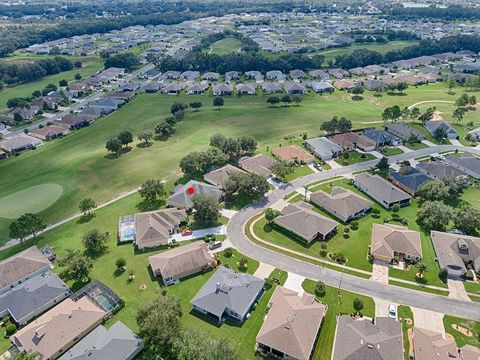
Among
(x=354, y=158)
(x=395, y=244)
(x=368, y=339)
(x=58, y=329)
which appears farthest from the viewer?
(x=354, y=158)

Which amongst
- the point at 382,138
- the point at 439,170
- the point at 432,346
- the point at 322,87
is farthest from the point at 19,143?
the point at 439,170

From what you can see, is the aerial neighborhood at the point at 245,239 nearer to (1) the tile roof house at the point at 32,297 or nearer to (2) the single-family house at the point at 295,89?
(1) the tile roof house at the point at 32,297

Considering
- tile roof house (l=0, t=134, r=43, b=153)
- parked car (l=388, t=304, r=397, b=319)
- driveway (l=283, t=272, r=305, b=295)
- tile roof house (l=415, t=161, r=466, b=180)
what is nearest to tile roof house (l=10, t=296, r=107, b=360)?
driveway (l=283, t=272, r=305, b=295)

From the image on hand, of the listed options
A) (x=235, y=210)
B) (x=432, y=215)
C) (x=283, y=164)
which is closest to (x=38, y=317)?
(x=235, y=210)

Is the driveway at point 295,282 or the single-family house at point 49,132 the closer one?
the driveway at point 295,282

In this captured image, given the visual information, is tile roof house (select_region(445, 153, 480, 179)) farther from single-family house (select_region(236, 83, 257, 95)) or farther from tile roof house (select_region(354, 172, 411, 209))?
single-family house (select_region(236, 83, 257, 95))

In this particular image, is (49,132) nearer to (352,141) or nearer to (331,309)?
(352,141)

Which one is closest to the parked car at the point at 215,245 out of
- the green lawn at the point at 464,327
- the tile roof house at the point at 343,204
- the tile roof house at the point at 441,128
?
the tile roof house at the point at 343,204
